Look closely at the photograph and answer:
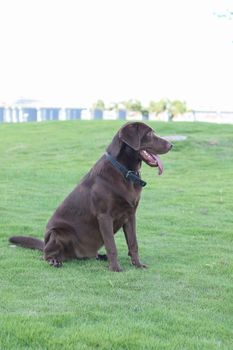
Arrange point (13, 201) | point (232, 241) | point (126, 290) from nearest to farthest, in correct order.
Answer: point (126, 290)
point (232, 241)
point (13, 201)

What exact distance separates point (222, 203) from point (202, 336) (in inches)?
323

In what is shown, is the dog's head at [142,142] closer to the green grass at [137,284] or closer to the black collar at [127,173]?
the black collar at [127,173]

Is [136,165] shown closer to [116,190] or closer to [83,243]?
[116,190]

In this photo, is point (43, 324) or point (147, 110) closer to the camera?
point (43, 324)

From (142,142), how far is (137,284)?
150cm

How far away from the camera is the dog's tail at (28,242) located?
284 inches

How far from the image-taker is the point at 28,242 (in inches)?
288

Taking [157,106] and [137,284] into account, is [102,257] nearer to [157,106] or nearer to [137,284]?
[137,284]

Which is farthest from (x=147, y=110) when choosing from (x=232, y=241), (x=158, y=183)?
(x=232, y=241)

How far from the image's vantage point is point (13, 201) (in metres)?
11.9

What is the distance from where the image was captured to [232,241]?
8422 millimetres

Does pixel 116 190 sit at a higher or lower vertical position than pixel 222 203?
higher

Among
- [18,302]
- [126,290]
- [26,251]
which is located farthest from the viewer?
[26,251]

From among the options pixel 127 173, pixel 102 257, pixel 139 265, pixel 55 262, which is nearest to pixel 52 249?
pixel 55 262
